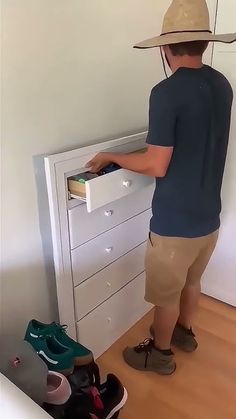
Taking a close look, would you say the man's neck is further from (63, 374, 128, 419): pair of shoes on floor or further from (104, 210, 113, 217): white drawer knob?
(63, 374, 128, 419): pair of shoes on floor

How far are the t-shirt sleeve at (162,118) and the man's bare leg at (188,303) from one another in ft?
2.39

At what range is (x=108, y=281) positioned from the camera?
5.29 ft

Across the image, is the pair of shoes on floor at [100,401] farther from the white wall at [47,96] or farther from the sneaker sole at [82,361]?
the white wall at [47,96]

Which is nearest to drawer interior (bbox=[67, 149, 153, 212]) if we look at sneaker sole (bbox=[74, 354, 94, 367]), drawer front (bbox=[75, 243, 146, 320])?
drawer front (bbox=[75, 243, 146, 320])

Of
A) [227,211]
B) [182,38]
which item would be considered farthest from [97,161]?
[227,211]

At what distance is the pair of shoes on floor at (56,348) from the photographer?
1.20 metres

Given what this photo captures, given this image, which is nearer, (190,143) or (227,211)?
(190,143)

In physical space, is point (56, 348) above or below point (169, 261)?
below

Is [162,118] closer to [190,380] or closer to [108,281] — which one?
[108,281]

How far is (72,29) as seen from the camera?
1.25 metres

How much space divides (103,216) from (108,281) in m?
0.29

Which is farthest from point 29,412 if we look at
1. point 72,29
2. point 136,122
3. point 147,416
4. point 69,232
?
point 136,122

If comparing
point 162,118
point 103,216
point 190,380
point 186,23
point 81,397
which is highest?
point 186,23

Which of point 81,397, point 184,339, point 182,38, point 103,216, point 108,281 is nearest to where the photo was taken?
point 182,38
